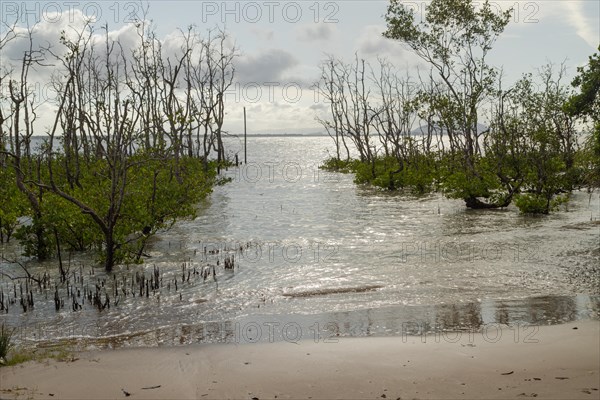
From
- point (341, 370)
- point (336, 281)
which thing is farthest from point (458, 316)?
point (336, 281)

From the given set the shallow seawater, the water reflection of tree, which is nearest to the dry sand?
the water reflection of tree

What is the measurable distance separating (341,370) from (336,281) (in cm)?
475

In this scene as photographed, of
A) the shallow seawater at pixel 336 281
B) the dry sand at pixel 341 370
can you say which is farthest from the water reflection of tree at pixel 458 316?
the dry sand at pixel 341 370

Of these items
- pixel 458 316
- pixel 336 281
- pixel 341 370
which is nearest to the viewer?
pixel 341 370

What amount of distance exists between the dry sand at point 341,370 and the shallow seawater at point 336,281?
0.67m

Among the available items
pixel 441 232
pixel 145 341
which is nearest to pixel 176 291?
pixel 145 341

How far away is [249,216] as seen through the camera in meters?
21.1

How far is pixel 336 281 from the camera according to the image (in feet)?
35.6

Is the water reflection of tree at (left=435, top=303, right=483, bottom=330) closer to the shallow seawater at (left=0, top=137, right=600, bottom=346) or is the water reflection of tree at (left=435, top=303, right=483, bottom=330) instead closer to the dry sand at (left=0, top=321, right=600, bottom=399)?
the shallow seawater at (left=0, top=137, right=600, bottom=346)

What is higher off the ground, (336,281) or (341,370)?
(336,281)

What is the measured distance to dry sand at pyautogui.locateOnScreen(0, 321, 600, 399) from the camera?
18.2 feet

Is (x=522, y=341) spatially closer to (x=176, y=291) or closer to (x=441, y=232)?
(x=176, y=291)

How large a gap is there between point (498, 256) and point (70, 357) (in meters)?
8.73

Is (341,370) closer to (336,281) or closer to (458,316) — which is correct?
(458,316)
